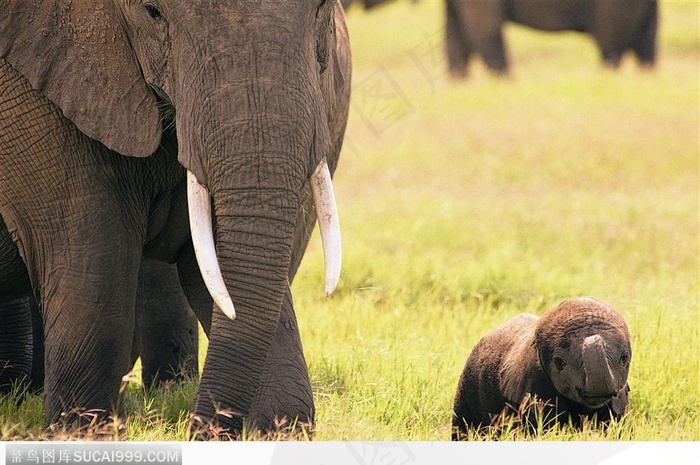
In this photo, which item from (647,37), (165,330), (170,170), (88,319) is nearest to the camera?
(88,319)

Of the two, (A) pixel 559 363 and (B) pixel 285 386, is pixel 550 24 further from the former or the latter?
(B) pixel 285 386

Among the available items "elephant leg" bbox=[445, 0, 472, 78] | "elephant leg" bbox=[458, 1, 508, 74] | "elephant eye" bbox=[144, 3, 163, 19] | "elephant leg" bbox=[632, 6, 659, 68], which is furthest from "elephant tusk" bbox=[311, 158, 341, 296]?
"elephant leg" bbox=[445, 0, 472, 78]

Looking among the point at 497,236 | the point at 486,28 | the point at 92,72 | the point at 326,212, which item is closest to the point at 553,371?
the point at 326,212

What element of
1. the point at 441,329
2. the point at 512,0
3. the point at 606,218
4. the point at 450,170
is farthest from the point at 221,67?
the point at 512,0

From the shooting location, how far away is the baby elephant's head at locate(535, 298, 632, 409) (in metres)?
4.64

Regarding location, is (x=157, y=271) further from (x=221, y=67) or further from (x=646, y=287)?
(x=646, y=287)

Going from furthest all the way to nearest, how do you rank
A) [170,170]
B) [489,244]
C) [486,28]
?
[486,28], [489,244], [170,170]

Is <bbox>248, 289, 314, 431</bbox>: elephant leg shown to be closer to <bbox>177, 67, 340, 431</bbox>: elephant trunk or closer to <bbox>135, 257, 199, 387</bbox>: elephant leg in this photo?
<bbox>177, 67, 340, 431</bbox>: elephant trunk

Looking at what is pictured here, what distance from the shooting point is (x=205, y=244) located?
3928mm

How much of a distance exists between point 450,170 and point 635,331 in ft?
17.6

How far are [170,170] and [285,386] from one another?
80 cm

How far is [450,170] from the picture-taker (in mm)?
11516

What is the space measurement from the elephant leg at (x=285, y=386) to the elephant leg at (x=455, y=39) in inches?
581

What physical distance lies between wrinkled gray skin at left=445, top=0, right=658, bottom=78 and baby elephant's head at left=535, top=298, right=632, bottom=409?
44.0ft
